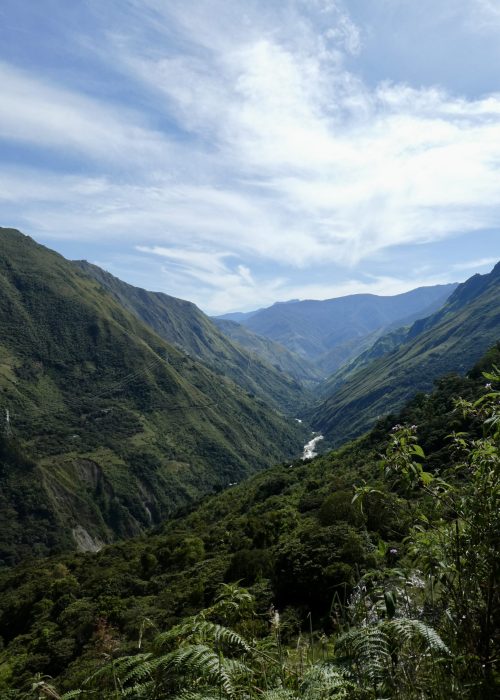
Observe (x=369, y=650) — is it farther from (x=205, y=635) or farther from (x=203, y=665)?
(x=205, y=635)

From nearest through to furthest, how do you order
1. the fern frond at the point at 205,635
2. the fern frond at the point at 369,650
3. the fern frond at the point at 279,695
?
the fern frond at the point at 279,695 < the fern frond at the point at 369,650 < the fern frond at the point at 205,635

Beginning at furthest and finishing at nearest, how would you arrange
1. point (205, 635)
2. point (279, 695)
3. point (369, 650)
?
point (205, 635) → point (369, 650) → point (279, 695)

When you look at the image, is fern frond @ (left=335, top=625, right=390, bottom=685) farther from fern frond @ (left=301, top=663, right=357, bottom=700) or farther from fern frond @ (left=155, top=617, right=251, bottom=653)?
fern frond @ (left=155, top=617, right=251, bottom=653)

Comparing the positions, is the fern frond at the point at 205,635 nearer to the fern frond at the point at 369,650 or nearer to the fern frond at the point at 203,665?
the fern frond at the point at 203,665

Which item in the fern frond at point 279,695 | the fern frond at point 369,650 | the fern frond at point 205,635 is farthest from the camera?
the fern frond at point 205,635

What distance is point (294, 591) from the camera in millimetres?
18125

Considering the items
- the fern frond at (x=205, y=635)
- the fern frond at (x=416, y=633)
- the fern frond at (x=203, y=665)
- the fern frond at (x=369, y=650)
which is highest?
the fern frond at (x=416, y=633)

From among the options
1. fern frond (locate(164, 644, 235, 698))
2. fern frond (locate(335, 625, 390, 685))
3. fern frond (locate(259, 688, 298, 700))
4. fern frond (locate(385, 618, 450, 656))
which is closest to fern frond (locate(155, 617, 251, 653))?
fern frond (locate(164, 644, 235, 698))

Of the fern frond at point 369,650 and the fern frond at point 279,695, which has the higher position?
the fern frond at point 369,650

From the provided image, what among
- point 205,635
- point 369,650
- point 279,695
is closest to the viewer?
point 279,695

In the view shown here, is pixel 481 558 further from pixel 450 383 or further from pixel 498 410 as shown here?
pixel 450 383

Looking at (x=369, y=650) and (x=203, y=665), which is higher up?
(x=369, y=650)

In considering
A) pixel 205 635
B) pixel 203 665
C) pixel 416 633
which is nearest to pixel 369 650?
pixel 416 633

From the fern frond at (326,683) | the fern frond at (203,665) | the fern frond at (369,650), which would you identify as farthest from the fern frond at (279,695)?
the fern frond at (369,650)
